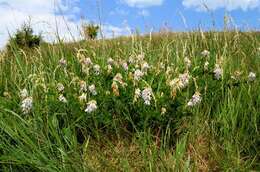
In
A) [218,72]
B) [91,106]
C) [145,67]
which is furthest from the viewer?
[145,67]

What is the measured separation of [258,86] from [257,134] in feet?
2.40

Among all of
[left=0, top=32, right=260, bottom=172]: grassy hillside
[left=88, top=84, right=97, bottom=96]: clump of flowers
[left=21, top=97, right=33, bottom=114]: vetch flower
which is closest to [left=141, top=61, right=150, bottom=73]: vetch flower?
[left=0, top=32, right=260, bottom=172]: grassy hillside

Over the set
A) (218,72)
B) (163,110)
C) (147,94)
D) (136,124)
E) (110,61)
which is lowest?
(136,124)

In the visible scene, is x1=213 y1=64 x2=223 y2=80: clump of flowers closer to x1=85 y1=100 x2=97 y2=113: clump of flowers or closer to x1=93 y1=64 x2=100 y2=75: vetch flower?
x1=93 y1=64 x2=100 y2=75: vetch flower

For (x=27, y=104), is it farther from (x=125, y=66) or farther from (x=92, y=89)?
(x=125, y=66)

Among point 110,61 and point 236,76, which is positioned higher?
point 110,61

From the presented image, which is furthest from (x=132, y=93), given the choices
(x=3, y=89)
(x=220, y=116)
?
(x=3, y=89)

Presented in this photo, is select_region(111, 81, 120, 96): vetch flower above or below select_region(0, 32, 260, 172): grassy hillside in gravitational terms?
above

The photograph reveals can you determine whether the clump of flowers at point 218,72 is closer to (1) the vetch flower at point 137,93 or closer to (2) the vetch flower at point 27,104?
(1) the vetch flower at point 137,93

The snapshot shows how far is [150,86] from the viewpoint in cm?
470

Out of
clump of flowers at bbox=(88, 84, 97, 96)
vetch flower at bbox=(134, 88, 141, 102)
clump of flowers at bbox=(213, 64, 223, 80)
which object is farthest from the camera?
clump of flowers at bbox=(213, 64, 223, 80)

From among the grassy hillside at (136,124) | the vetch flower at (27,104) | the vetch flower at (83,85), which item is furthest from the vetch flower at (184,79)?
the vetch flower at (27,104)

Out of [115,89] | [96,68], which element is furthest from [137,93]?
[96,68]

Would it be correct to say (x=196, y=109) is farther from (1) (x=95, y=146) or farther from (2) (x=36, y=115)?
(2) (x=36, y=115)
